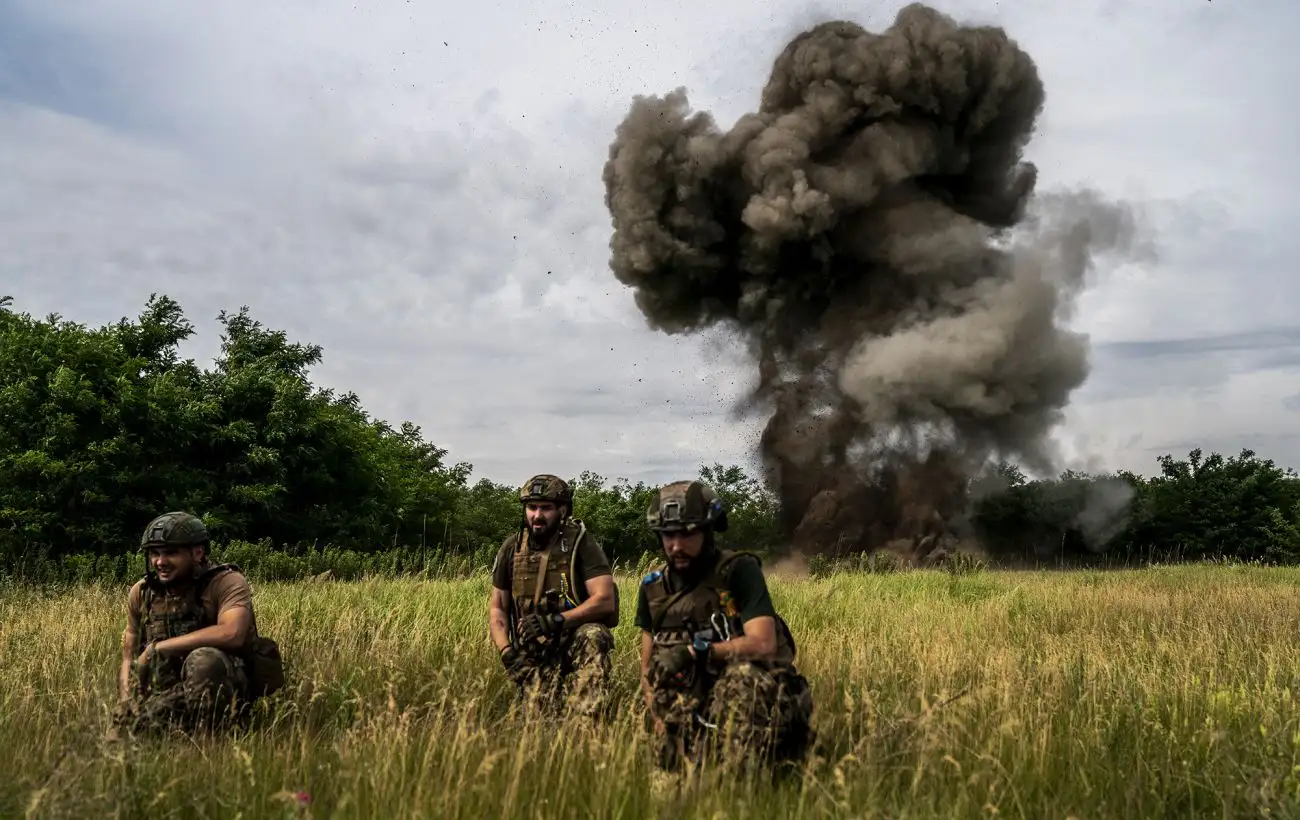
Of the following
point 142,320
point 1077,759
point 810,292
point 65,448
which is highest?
point 810,292

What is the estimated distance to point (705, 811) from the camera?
10.7 ft

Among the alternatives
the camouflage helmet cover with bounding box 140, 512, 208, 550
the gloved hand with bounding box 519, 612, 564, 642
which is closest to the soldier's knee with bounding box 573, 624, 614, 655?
the gloved hand with bounding box 519, 612, 564, 642

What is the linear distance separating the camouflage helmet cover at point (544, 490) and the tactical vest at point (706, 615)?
137 centimetres

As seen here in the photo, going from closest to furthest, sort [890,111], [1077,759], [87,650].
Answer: [1077,759] → [87,650] → [890,111]

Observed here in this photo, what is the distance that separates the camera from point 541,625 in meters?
5.16

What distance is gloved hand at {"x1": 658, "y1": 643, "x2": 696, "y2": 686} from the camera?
160 inches

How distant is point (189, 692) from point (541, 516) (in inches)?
78.6

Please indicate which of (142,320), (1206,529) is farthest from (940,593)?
(1206,529)

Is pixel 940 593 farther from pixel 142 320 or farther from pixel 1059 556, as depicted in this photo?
pixel 1059 556

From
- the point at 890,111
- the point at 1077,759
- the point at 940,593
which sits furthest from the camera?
the point at 890,111

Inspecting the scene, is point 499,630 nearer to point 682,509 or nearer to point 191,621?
point 191,621

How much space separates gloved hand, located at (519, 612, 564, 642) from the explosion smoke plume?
1099 inches

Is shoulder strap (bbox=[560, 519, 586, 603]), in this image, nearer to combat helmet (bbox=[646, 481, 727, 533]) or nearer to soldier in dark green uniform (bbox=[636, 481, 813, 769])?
soldier in dark green uniform (bbox=[636, 481, 813, 769])

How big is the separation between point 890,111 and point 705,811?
33556 mm
